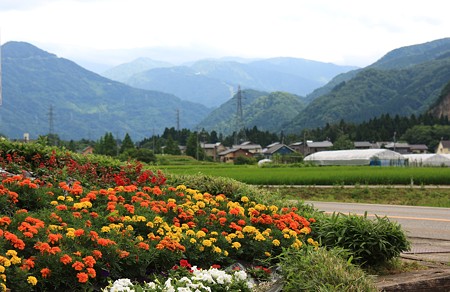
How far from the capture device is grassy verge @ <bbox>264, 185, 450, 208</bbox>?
2595cm

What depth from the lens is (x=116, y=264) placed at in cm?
575

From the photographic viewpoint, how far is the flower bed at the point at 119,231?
5.41 meters

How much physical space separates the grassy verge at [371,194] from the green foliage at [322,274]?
1907 cm

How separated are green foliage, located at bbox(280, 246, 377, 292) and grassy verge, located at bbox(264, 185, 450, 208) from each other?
19071mm

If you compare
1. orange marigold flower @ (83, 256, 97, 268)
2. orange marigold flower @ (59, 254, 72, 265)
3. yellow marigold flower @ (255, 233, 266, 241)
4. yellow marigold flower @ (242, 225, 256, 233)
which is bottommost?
yellow marigold flower @ (255, 233, 266, 241)

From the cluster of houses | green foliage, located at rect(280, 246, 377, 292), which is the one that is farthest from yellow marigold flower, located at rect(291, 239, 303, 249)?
the cluster of houses

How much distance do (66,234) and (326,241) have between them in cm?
349

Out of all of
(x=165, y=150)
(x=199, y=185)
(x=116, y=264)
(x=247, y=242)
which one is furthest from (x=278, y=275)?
(x=165, y=150)

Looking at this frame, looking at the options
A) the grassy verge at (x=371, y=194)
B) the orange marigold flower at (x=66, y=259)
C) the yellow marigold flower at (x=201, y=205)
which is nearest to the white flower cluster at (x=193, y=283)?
the orange marigold flower at (x=66, y=259)

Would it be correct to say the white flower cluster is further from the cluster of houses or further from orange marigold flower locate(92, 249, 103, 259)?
the cluster of houses

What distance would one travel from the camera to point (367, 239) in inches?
291

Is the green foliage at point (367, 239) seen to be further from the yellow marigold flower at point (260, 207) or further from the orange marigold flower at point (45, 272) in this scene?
the orange marigold flower at point (45, 272)

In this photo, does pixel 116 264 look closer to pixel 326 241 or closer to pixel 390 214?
pixel 326 241

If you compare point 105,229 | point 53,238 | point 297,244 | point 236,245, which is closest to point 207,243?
point 236,245
